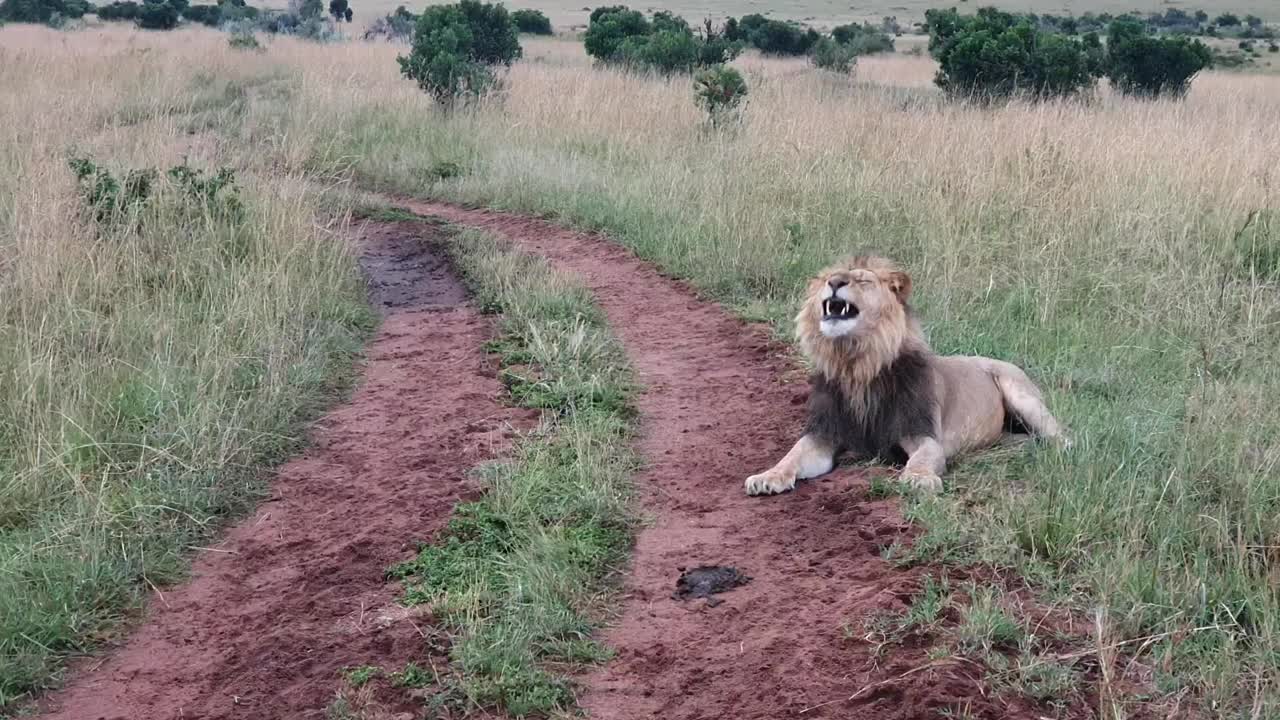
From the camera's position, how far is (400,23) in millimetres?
34000

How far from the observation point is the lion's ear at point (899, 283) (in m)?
4.93

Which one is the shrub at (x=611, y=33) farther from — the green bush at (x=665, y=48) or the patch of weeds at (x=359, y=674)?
the patch of weeds at (x=359, y=674)

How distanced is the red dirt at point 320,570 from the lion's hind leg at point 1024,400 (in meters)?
2.14

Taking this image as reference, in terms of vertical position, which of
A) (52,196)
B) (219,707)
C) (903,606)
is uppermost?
(52,196)

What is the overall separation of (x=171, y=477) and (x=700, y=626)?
2337mm

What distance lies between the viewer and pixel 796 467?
4.80 metres

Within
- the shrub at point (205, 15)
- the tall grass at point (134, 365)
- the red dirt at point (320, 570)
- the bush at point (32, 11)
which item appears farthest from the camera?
the shrub at point (205, 15)

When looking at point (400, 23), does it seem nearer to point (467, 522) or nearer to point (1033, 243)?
point (1033, 243)

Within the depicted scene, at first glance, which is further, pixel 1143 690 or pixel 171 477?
pixel 171 477

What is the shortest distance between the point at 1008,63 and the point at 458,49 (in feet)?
23.6

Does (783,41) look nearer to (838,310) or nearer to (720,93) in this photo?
(720,93)

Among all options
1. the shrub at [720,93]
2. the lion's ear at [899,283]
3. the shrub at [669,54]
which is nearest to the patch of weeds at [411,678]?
the lion's ear at [899,283]

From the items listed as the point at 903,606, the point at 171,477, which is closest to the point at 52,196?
the point at 171,477

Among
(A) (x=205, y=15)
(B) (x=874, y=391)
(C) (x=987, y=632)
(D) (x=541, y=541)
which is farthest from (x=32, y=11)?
(C) (x=987, y=632)
